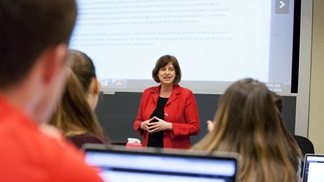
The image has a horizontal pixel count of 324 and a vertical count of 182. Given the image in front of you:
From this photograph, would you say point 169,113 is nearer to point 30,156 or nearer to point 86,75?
point 86,75

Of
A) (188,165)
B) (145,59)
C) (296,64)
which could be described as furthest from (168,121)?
(188,165)

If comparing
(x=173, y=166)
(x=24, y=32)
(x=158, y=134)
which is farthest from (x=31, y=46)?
(x=158, y=134)

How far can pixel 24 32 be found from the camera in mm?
569

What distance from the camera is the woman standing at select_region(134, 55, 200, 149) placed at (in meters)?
3.42

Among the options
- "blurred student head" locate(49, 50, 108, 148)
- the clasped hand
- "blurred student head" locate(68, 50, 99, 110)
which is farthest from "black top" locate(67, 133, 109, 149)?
the clasped hand

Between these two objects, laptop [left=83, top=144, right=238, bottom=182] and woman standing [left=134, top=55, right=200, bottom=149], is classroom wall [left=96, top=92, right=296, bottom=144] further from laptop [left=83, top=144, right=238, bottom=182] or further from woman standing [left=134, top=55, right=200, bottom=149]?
laptop [left=83, top=144, right=238, bottom=182]

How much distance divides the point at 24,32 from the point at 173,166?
14.7 inches

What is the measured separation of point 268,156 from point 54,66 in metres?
0.98

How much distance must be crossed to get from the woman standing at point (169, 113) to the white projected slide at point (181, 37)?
1.47ft

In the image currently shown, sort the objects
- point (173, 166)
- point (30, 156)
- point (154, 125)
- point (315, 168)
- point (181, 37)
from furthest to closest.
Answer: point (181, 37)
point (154, 125)
point (315, 168)
point (173, 166)
point (30, 156)

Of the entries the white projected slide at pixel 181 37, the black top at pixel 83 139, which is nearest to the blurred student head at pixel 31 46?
the black top at pixel 83 139

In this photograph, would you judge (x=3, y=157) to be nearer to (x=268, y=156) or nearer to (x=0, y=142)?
(x=0, y=142)

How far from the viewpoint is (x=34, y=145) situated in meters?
0.54

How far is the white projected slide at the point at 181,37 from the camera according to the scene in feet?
12.1
